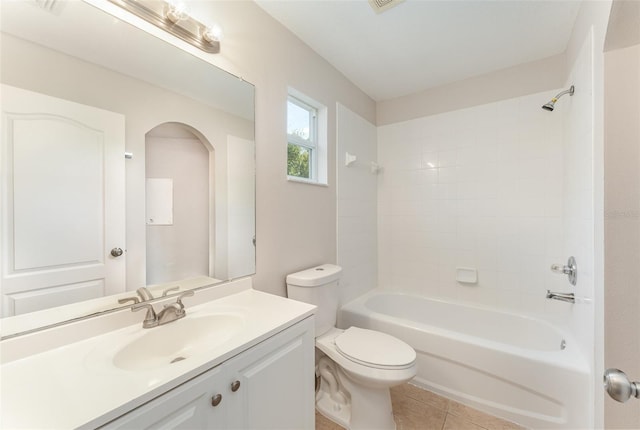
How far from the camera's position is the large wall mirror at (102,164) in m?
0.78

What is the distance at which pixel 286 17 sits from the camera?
1.56 meters

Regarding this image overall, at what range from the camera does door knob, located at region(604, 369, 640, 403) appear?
533mm

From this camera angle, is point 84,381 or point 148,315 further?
point 148,315

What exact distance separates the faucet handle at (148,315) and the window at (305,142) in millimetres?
1097

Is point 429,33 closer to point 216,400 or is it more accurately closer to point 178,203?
point 178,203

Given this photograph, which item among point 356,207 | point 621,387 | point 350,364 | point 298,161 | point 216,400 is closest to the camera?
point 621,387

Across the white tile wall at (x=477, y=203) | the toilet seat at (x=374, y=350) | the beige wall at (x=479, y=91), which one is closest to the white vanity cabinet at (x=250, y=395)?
the toilet seat at (x=374, y=350)

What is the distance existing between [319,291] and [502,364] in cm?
117

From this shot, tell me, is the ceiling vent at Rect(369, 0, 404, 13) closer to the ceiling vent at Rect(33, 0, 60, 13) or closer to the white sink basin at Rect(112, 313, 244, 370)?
the ceiling vent at Rect(33, 0, 60, 13)

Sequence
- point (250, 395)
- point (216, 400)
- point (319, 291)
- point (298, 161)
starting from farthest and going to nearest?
point (298, 161) → point (319, 291) → point (250, 395) → point (216, 400)

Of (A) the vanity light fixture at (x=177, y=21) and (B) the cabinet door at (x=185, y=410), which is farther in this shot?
(A) the vanity light fixture at (x=177, y=21)

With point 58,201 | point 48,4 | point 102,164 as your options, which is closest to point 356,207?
point 102,164

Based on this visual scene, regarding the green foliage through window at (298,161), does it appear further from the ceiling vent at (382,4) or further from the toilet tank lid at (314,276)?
the ceiling vent at (382,4)

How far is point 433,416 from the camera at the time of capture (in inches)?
61.8
